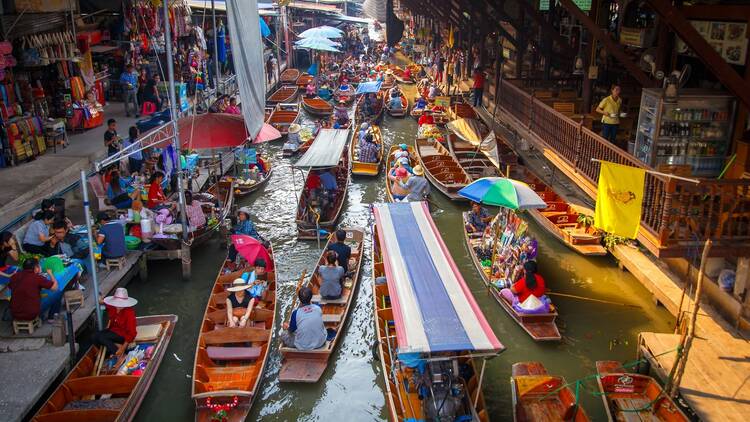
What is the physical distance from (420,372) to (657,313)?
5749mm

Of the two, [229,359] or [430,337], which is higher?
[430,337]

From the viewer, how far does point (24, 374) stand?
812 centimetres

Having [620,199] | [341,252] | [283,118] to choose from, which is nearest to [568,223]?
[620,199]

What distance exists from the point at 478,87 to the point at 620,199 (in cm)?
1627

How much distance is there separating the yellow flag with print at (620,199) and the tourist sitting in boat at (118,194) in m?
9.30

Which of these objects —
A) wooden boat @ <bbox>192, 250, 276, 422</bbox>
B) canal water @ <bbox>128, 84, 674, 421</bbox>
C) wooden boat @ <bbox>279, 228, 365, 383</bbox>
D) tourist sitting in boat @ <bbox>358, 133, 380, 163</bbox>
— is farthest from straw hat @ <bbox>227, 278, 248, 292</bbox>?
tourist sitting in boat @ <bbox>358, 133, 380, 163</bbox>

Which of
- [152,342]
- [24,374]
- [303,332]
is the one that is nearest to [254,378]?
[303,332]

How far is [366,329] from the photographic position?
36.5ft

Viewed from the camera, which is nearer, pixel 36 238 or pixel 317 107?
pixel 36 238

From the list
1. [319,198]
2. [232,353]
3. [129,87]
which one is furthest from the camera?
[129,87]

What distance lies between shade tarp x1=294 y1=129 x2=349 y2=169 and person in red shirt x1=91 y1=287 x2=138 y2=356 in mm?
6007

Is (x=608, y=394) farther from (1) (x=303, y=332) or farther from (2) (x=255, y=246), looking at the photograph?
(2) (x=255, y=246)

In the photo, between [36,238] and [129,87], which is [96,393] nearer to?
[36,238]

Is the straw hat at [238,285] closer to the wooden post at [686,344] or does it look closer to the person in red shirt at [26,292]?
the person in red shirt at [26,292]
